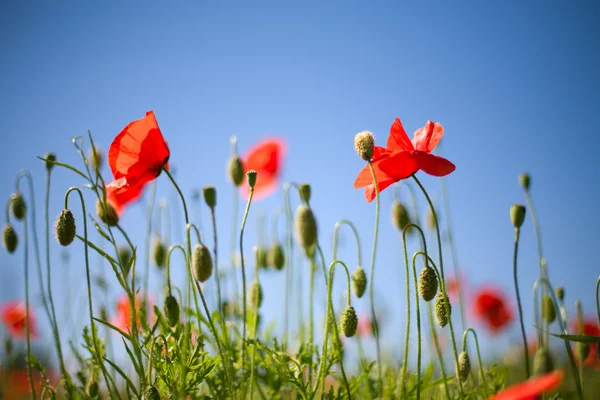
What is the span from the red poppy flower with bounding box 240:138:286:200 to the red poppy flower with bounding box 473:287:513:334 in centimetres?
170

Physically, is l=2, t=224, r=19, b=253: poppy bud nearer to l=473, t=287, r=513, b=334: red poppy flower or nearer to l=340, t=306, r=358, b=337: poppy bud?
l=340, t=306, r=358, b=337: poppy bud

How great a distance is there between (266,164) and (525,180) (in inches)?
64.6

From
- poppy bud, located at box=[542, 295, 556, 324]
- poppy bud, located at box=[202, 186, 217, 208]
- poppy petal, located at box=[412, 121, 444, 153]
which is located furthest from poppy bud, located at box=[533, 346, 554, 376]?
poppy bud, located at box=[202, 186, 217, 208]

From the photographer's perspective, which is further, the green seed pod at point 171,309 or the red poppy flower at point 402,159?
the green seed pod at point 171,309

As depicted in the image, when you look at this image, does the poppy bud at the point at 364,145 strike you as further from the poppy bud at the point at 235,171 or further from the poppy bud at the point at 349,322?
the poppy bud at the point at 235,171

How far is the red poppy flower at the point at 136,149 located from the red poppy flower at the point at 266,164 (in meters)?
1.39

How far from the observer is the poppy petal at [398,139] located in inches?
71.1

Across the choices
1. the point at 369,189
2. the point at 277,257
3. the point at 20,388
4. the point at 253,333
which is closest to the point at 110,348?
the point at 253,333

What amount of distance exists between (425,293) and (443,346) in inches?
83.8

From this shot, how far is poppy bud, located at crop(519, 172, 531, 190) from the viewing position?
242 centimetres

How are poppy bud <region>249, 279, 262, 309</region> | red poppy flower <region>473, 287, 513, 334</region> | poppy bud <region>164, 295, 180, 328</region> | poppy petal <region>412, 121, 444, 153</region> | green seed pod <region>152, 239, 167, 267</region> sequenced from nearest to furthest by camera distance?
poppy petal <region>412, 121, 444, 153</region>, poppy bud <region>164, 295, 180, 328</region>, poppy bud <region>249, 279, 262, 309</region>, green seed pod <region>152, 239, 167, 267</region>, red poppy flower <region>473, 287, 513, 334</region>

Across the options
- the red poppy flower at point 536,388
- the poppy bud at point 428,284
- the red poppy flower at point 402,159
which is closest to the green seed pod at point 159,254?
the red poppy flower at point 402,159

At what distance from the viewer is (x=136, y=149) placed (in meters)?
2.01

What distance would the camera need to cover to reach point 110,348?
2662 mm
